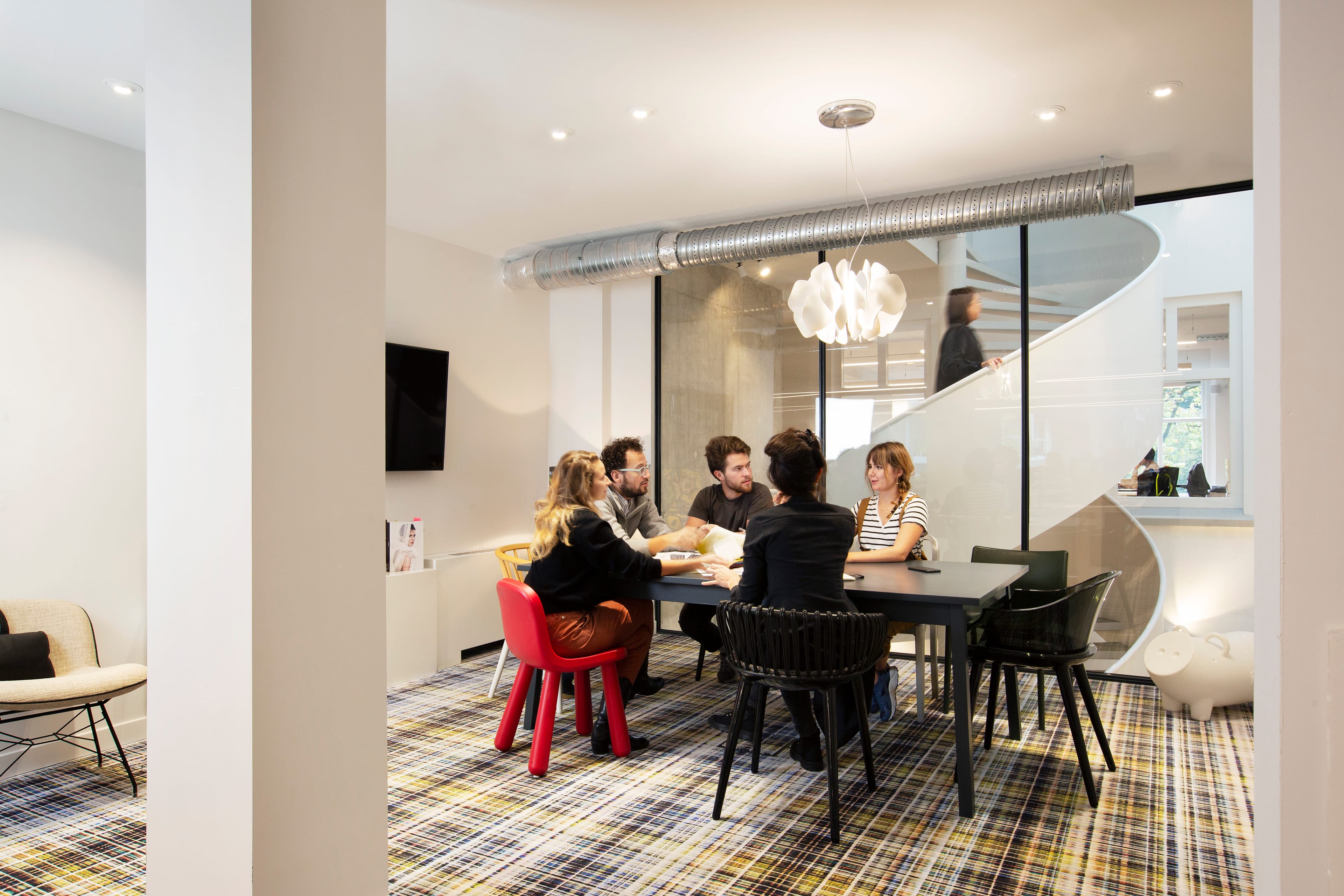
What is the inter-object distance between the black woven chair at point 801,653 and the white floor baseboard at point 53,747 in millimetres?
2867

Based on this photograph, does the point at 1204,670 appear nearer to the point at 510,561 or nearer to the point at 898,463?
the point at 898,463

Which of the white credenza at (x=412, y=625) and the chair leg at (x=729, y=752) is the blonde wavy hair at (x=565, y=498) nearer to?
the chair leg at (x=729, y=752)

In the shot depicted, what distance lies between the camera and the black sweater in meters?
3.71

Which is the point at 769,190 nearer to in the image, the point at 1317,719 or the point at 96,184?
the point at 96,184

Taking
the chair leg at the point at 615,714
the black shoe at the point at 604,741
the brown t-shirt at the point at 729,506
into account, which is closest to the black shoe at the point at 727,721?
the black shoe at the point at 604,741

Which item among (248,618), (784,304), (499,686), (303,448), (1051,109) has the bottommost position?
(499,686)

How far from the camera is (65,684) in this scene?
3.23m

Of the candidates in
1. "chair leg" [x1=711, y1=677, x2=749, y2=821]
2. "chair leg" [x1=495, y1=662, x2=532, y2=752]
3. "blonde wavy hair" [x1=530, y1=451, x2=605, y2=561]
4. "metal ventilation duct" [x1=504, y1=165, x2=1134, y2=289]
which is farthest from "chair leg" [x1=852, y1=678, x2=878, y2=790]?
"metal ventilation duct" [x1=504, y1=165, x2=1134, y2=289]

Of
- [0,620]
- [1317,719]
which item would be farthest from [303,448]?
[0,620]

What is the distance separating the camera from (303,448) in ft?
5.90

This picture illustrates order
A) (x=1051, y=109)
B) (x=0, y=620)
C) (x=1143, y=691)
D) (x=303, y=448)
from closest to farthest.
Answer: (x=303, y=448) → (x=0, y=620) → (x=1051, y=109) → (x=1143, y=691)

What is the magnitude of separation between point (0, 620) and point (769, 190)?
4.52 m

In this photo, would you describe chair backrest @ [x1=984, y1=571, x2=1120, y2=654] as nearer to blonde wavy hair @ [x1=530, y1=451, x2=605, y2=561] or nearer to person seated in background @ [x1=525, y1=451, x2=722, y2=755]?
person seated in background @ [x1=525, y1=451, x2=722, y2=755]

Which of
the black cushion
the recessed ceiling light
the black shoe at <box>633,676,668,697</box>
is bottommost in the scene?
the black shoe at <box>633,676,668,697</box>
